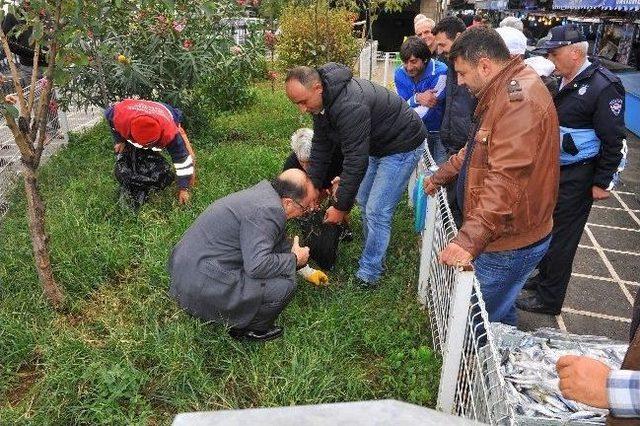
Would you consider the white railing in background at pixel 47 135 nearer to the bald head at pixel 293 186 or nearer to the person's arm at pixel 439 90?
the bald head at pixel 293 186

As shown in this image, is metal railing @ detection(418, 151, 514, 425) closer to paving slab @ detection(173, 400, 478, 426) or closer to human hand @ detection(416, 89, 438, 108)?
paving slab @ detection(173, 400, 478, 426)

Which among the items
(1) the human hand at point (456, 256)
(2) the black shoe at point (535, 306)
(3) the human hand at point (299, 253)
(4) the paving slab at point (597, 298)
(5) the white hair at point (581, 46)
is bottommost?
(4) the paving slab at point (597, 298)

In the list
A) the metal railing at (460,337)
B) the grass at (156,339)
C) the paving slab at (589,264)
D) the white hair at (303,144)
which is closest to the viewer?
the metal railing at (460,337)

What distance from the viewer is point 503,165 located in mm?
2191

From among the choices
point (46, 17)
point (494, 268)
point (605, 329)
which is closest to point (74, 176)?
point (46, 17)

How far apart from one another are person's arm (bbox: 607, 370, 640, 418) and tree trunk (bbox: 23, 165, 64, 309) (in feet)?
10.1

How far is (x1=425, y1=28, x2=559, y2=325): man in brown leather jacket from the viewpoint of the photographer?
219cm

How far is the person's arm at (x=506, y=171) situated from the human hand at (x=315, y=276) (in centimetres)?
161

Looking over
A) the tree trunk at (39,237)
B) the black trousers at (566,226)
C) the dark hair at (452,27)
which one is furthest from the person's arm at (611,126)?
the tree trunk at (39,237)

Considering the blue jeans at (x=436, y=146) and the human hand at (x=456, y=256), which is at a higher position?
the human hand at (x=456, y=256)

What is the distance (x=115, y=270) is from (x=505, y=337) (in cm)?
283

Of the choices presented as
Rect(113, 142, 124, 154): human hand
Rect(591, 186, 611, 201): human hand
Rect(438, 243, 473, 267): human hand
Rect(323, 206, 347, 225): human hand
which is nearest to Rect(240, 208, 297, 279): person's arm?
Rect(323, 206, 347, 225): human hand

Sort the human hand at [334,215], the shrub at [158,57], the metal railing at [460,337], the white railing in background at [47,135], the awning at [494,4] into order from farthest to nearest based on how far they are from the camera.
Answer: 1. the awning at [494,4]
2. the shrub at [158,57]
3. the white railing in background at [47,135]
4. the human hand at [334,215]
5. the metal railing at [460,337]

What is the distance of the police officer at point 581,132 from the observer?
303 centimetres
